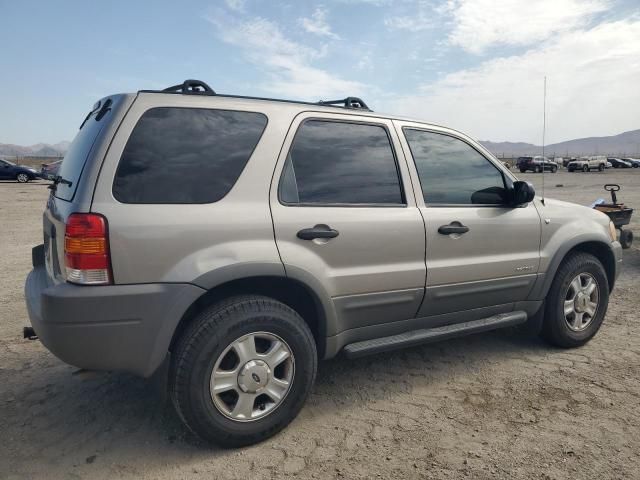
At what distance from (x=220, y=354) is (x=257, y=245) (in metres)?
0.60

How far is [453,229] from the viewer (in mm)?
3174

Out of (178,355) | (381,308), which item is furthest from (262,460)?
(381,308)

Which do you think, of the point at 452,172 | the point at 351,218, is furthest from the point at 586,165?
the point at 351,218

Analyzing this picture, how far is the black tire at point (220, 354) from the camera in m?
2.40

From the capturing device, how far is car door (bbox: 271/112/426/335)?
269 cm

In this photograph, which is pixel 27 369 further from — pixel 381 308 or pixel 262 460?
pixel 381 308

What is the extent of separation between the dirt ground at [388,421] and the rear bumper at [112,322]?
1.83 ft

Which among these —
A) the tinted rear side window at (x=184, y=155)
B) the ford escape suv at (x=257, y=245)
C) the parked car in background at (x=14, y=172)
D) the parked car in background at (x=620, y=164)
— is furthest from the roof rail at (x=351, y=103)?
the parked car in background at (x=620, y=164)

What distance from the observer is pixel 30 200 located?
15812 millimetres

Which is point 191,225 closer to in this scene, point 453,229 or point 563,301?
point 453,229

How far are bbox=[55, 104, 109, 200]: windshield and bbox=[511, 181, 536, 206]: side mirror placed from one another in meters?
2.75

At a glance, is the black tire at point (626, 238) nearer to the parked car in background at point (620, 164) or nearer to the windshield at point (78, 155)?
the windshield at point (78, 155)

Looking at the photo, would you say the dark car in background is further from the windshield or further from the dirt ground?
the windshield

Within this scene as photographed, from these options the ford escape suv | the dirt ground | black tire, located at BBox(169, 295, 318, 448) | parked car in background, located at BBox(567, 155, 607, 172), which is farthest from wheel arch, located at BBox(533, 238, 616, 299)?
parked car in background, located at BBox(567, 155, 607, 172)
